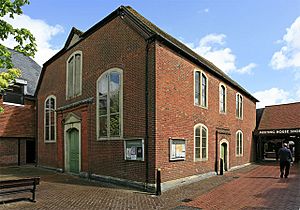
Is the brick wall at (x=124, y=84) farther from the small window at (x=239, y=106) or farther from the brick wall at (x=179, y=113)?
the small window at (x=239, y=106)

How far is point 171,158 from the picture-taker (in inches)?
479

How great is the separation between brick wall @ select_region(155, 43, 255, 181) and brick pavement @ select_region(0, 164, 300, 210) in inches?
43.6

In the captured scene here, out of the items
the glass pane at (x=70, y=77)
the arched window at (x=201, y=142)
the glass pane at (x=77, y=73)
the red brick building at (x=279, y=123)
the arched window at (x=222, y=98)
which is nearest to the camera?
the arched window at (x=201, y=142)

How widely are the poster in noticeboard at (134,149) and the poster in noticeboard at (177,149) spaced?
Answer: 1297 millimetres

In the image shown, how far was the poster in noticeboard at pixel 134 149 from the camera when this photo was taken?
38.9ft

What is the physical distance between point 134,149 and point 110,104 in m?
2.90

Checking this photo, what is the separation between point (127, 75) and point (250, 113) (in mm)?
15845

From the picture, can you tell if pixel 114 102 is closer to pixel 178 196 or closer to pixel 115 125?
pixel 115 125

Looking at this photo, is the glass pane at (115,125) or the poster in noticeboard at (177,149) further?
the glass pane at (115,125)

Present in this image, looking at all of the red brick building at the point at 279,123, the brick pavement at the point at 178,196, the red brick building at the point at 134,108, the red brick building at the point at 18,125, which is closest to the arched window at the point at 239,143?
the red brick building at the point at 134,108

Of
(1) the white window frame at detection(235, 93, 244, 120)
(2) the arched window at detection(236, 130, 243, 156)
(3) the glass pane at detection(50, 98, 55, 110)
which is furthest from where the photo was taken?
(1) the white window frame at detection(235, 93, 244, 120)

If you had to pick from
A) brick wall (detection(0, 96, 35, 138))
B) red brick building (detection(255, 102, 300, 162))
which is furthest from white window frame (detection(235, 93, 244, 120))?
brick wall (detection(0, 96, 35, 138))

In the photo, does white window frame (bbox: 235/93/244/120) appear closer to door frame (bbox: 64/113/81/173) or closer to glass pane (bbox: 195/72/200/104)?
glass pane (bbox: 195/72/200/104)

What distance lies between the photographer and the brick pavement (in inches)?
359
